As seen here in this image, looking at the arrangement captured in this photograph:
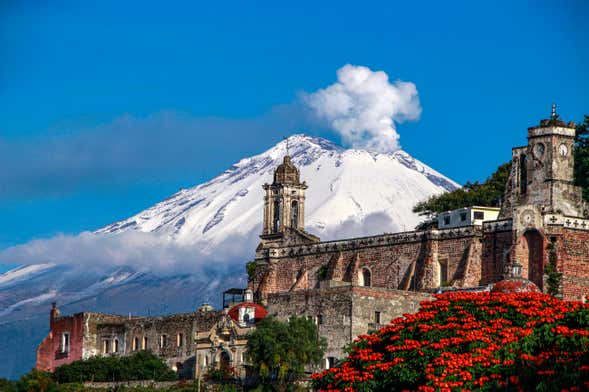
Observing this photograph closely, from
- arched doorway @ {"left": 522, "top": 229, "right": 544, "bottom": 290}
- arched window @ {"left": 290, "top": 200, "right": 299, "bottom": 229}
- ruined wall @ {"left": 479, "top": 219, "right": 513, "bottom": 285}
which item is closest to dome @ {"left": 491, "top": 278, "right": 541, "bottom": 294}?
arched doorway @ {"left": 522, "top": 229, "right": 544, "bottom": 290}

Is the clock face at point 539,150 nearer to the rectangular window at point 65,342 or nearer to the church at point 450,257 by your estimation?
the church at point 450,257

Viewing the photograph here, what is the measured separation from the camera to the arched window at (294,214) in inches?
4301

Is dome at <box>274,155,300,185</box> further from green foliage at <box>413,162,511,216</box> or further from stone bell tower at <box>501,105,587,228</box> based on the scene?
stone bell tower at <box>501,105,587,228</box>

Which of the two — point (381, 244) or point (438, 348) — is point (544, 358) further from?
point (381, 244)

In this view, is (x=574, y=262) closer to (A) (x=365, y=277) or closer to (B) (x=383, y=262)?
(B) (x=383, y=262)

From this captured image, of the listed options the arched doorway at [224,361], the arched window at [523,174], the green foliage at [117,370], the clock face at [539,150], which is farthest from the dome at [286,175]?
the arched doorway at [224,361]

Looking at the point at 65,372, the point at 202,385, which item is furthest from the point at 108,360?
the point at 202,385

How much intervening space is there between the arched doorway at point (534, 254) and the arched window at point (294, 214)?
83.0ft

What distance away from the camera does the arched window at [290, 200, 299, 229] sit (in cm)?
10925

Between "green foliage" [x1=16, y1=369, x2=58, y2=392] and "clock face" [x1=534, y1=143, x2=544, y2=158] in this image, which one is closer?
"green foliage" [x1=16, y1=369, x2=58, y2=392]

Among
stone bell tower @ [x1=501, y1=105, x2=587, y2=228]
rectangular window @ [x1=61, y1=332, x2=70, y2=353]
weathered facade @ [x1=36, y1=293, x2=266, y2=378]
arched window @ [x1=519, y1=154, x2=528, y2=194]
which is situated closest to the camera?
weathered facade @ [x1=36, y1=293, x2=266, y2=378]

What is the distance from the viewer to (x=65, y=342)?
107 metres

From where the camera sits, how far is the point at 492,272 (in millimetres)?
90375

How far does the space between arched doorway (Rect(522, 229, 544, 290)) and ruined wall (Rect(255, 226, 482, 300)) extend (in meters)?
4.17
